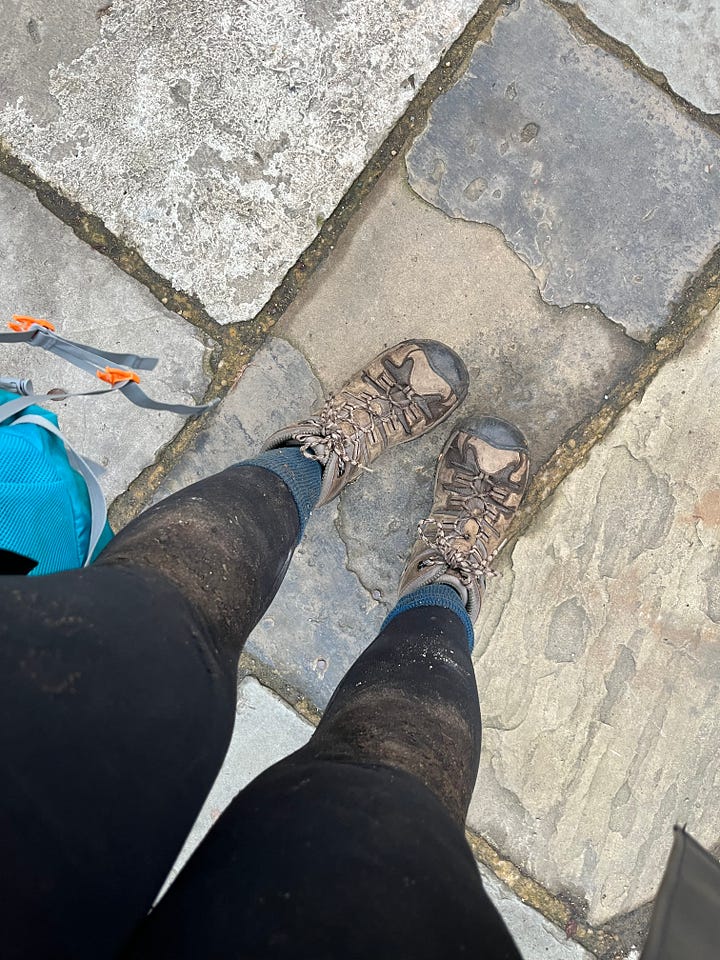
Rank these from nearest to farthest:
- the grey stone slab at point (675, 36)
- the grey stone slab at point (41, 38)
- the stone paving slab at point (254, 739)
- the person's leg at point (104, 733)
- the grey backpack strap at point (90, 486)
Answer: the person's leg at point (104, 733) < the grey backpack strap at point (90, 486) < the grey stone slab at point (675, 36) < the grey stone slab at point (41, 38) < the stone paving slab at point (254, 739)

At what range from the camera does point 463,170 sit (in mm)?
1647

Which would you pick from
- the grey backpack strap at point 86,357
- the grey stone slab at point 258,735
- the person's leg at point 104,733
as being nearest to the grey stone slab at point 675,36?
the grey backpack strap at point 86,357

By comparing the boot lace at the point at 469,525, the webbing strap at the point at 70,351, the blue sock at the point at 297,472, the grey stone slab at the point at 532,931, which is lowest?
the grey stone slab at the point at 532,931

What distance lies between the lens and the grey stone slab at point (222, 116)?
163 cm

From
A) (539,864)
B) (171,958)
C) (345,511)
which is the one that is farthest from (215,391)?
(539,864)

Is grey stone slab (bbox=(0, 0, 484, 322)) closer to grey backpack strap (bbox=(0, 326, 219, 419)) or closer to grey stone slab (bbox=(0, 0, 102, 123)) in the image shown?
grey stone slab (bbox=(0, 0, 102, 123))

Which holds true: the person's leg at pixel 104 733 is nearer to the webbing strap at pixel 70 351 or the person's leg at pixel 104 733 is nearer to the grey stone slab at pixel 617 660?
the webbing strap at pixel 70 351

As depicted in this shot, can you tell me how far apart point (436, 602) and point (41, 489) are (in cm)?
82

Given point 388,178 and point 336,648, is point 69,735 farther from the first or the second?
point 388,178

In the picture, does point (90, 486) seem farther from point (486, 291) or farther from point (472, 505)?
point (486, 291)

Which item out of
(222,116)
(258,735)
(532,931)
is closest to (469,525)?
(258,735)

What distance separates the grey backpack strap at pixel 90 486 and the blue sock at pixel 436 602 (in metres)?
0.60

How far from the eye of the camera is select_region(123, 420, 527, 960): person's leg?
0.78 meters

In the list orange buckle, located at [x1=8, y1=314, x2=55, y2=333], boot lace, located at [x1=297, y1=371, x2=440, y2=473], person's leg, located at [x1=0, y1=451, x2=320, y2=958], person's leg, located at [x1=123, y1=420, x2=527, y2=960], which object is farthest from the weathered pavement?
person's leg, located at [x1=0, y1=451, x2=320, y2=958]
